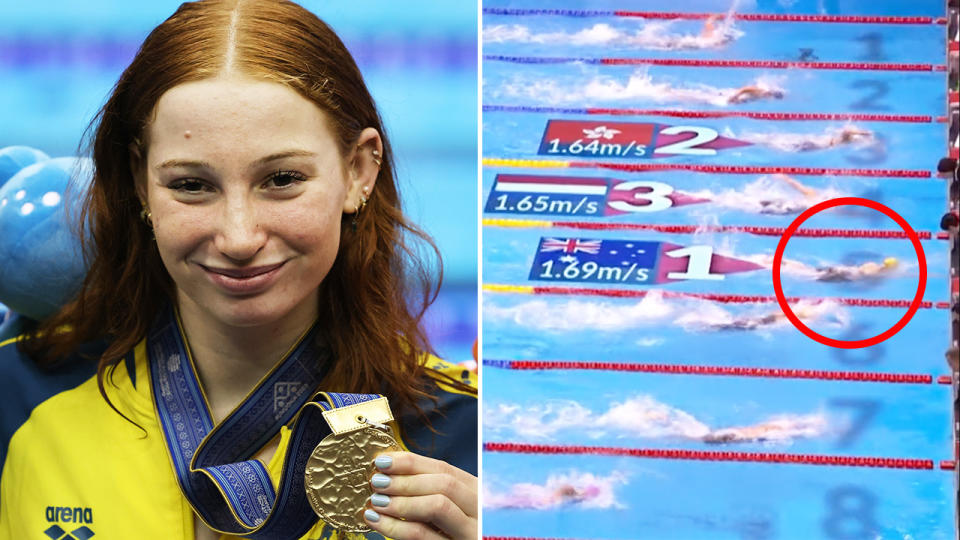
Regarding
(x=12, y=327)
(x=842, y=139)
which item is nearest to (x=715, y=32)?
(x=842, y=139)

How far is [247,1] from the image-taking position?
127 cm

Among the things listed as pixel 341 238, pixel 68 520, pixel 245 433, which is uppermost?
pixel 341 238

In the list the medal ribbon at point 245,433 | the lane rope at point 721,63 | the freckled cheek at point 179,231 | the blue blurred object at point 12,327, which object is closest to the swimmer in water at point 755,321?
the lane rope at point 721,63

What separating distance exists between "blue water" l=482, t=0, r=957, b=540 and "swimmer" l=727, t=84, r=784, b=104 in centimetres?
1

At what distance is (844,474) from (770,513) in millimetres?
152

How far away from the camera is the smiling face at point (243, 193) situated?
1.20m

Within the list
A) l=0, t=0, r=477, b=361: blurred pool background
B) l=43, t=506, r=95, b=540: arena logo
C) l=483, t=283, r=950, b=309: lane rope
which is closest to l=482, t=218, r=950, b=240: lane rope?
l=483, t=283, r=950, b=309: lane rope

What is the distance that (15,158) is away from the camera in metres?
1.37

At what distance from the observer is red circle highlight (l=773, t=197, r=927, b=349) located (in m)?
1.90

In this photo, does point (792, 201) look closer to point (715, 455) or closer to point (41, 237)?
point (715, 455)

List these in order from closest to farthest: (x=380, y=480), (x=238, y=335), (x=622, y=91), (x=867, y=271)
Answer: (x=380, y=480)
(x=238, y=335)
(x=867, y=271)
(x=622, y=91)

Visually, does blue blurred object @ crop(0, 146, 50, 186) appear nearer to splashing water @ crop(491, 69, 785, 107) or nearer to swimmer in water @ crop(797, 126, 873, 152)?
splashing water @ crop(491, 69, 785, 107)

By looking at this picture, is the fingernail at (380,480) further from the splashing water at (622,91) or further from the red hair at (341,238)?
the splashing water at (622,91)

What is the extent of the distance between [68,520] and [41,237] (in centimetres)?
34
